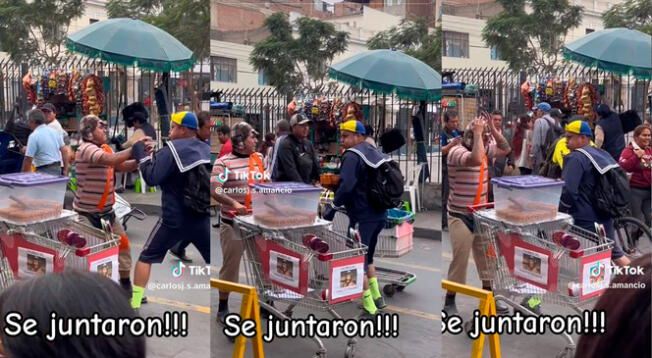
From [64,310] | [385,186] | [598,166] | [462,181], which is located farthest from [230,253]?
[64,310]

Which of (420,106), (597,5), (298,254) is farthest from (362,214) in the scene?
(597,5)

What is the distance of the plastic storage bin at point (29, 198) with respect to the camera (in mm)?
3979

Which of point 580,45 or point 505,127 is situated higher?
point 580,45

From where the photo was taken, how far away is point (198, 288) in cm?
398

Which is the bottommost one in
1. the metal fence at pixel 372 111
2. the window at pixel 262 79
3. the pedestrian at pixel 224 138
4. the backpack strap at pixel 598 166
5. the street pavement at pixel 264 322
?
the street pavement at pixel 264 322

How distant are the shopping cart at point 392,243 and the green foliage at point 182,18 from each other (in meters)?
1.10

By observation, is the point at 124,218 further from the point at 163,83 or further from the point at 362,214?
the point at 362,214

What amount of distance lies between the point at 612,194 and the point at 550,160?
1.10 ft

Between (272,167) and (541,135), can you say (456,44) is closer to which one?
(541,135)

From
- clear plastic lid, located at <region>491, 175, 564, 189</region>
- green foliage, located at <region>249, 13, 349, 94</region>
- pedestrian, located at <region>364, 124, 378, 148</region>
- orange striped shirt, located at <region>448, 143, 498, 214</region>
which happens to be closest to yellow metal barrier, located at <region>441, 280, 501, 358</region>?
orange striped shirt, located at <region>448, 143, 498, 214</region>

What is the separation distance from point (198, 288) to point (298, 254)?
1.76 feet

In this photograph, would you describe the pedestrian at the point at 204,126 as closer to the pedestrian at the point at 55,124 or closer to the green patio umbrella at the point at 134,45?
the green patio umbrella at the point at 134,45

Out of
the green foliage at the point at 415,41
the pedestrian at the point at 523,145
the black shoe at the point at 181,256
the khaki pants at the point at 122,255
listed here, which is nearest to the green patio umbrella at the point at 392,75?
the green foliage at the point at 415,41

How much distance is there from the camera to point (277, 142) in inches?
156
